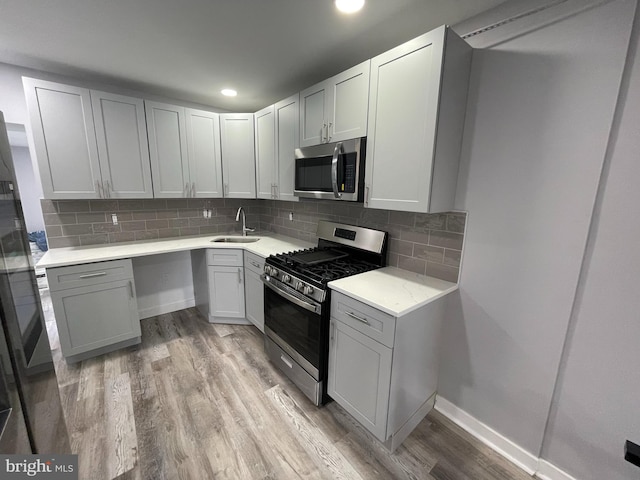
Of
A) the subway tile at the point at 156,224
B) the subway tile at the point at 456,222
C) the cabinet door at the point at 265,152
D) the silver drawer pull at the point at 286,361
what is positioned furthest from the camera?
the subway tile at the point at 156,224

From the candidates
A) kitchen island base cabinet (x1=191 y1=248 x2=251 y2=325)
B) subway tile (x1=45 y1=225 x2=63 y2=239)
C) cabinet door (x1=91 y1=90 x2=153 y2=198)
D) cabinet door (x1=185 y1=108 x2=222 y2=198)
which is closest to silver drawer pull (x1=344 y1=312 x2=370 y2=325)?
kitchen island base cabinet (x1=191 y1=248 x2=251 y2=325)

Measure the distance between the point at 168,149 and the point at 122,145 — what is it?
1.28ft

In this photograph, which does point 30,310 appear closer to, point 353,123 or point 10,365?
point 10,365

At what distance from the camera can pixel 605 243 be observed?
1.18 meters

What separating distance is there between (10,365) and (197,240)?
7.70 ft

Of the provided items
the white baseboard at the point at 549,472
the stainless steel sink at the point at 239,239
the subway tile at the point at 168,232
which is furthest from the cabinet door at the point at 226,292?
the white baseboard at the point at 549,472

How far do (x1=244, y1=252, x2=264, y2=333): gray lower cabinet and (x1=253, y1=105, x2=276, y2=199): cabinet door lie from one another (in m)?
0.77

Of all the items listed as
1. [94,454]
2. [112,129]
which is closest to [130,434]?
[94,454]

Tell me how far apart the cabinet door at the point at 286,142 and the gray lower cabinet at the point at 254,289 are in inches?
27.9

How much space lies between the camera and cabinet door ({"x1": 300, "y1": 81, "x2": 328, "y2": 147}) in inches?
80.6

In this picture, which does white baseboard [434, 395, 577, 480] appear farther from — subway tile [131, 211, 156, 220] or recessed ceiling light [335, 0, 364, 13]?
subway tile [131, 211, 156, 220]

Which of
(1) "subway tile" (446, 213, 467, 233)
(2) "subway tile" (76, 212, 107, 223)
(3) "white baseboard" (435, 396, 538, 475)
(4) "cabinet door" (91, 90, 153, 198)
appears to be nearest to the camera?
(3) "white baseboard" (435, 396, 538, 475)

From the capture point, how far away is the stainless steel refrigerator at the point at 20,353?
28.5 inches

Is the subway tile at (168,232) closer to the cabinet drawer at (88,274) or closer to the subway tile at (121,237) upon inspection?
the subway tile at (121,237)
